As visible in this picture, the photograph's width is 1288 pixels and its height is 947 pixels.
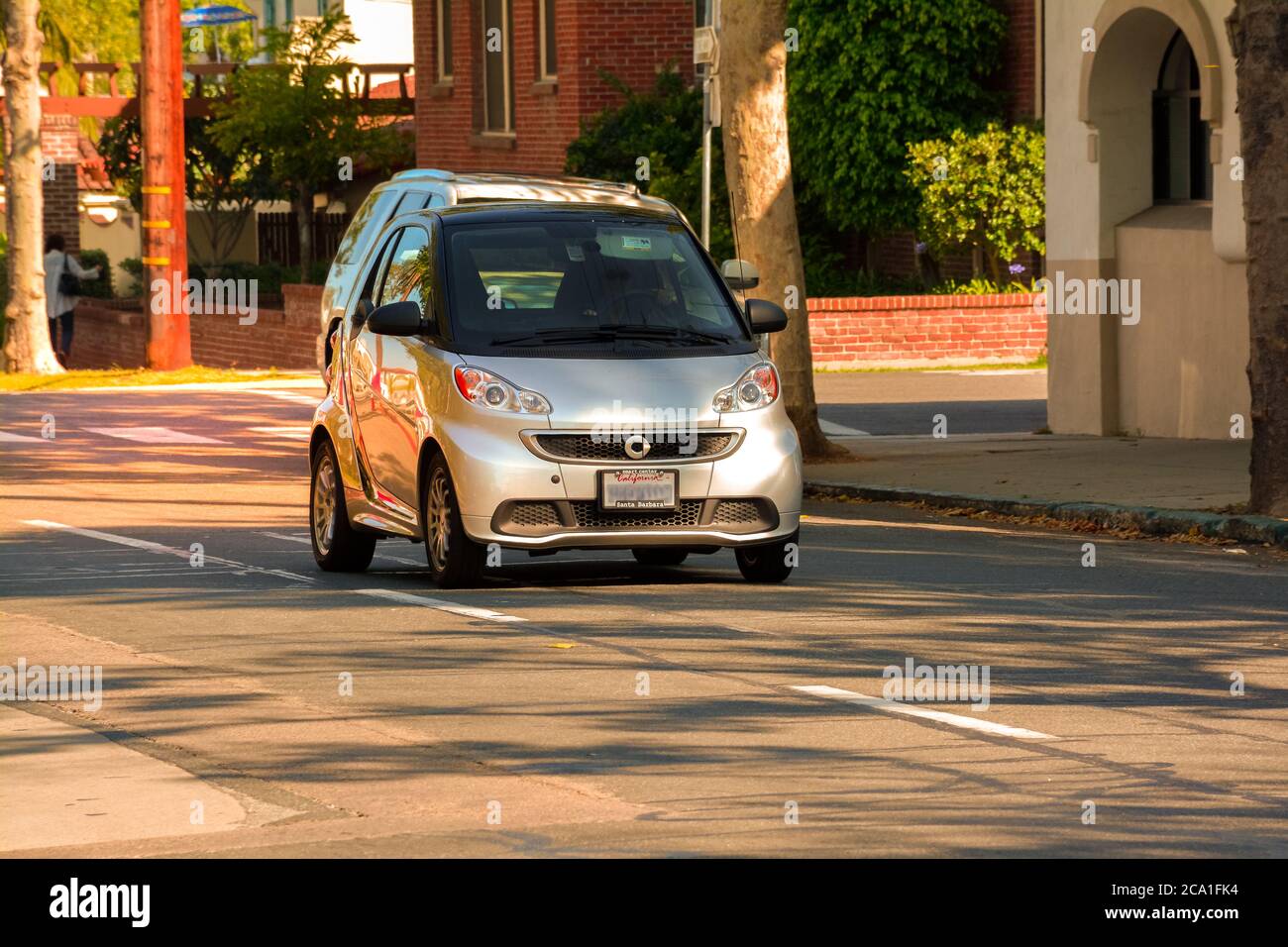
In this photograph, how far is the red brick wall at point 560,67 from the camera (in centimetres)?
3675

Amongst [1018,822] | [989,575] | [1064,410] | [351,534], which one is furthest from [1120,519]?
[1018,822]

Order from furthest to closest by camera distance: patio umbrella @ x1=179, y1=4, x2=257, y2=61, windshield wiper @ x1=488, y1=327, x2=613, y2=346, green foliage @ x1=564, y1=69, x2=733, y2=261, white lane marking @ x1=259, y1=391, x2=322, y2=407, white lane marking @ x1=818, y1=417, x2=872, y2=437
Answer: patio umbrella @ x1=179, y1=4, x2=257, y2=61
green foliage @ x1=564, y1=69, x2=733, y2=261
white lane marking @ x1=259, y1=391, x2=322, y2=407
white lane marking @ x1=818, y1=417, x2=872, y2=437
windshield wiper @ x1=488, y1=327, x2=613, y2=346

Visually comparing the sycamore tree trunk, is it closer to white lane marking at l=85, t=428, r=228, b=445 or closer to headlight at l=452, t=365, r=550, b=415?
headlight at l=452, t=365, r=550, b=415

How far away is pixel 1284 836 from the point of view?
720cm

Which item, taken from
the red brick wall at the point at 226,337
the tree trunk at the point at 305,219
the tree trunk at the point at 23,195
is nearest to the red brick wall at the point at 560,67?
the tree trunk at the point at 305,219

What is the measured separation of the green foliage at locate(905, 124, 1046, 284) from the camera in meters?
30.4

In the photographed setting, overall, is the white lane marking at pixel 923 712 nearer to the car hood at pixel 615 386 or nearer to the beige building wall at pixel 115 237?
the car hood at pixel 615 386

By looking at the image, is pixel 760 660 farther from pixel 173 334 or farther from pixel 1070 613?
pixel 173 334

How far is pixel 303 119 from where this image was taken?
4297 cm

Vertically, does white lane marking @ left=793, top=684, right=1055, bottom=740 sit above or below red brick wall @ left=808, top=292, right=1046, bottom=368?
below

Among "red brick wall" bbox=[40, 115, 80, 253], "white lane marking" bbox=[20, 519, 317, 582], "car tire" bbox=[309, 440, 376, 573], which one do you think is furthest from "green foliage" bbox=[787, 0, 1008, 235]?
"red brick wall" bbox=[40, 115, 80, 253]

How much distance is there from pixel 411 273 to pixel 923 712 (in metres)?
5.39

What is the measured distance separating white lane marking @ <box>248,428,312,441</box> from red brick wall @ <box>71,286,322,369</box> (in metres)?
9.85

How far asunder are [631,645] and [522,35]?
29.1m
